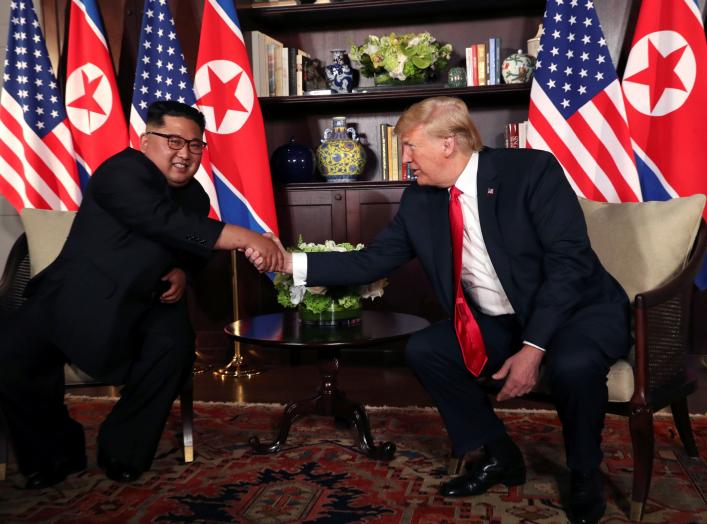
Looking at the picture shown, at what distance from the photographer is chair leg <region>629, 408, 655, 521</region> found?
2080 mm

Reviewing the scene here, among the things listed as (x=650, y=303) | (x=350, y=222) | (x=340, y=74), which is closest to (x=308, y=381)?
(x=350, y=222)

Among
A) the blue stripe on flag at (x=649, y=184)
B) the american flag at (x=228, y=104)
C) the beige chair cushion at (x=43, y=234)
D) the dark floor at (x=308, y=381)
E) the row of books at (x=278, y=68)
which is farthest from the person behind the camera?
the row of books at (x=278, y=68)

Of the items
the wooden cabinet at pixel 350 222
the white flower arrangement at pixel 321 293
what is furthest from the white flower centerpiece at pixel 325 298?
the wooden cabinet at pixel 350 222

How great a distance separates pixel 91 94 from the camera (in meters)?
4.21

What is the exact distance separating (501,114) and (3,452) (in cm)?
314

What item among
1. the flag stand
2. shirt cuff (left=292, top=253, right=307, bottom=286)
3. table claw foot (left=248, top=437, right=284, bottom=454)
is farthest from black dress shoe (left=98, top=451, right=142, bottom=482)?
the flag stand

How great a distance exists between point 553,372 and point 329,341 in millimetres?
735

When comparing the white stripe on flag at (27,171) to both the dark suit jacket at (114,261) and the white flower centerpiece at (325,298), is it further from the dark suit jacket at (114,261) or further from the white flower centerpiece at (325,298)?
the white flower centerpiece at (325,298)

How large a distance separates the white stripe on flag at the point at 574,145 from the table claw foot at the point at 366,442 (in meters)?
1.77

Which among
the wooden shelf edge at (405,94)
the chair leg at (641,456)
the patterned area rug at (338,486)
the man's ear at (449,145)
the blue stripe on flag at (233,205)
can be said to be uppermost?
the wooden shelf edge at (405,94)

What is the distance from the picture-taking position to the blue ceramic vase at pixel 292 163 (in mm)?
4363

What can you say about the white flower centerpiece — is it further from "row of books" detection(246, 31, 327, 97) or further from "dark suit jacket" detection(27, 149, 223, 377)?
"row of books" detection(246, 31, 327, 97)

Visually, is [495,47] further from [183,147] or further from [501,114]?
[183,147]

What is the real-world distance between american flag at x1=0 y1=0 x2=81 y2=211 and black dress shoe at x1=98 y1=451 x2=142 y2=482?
203 centimetres
